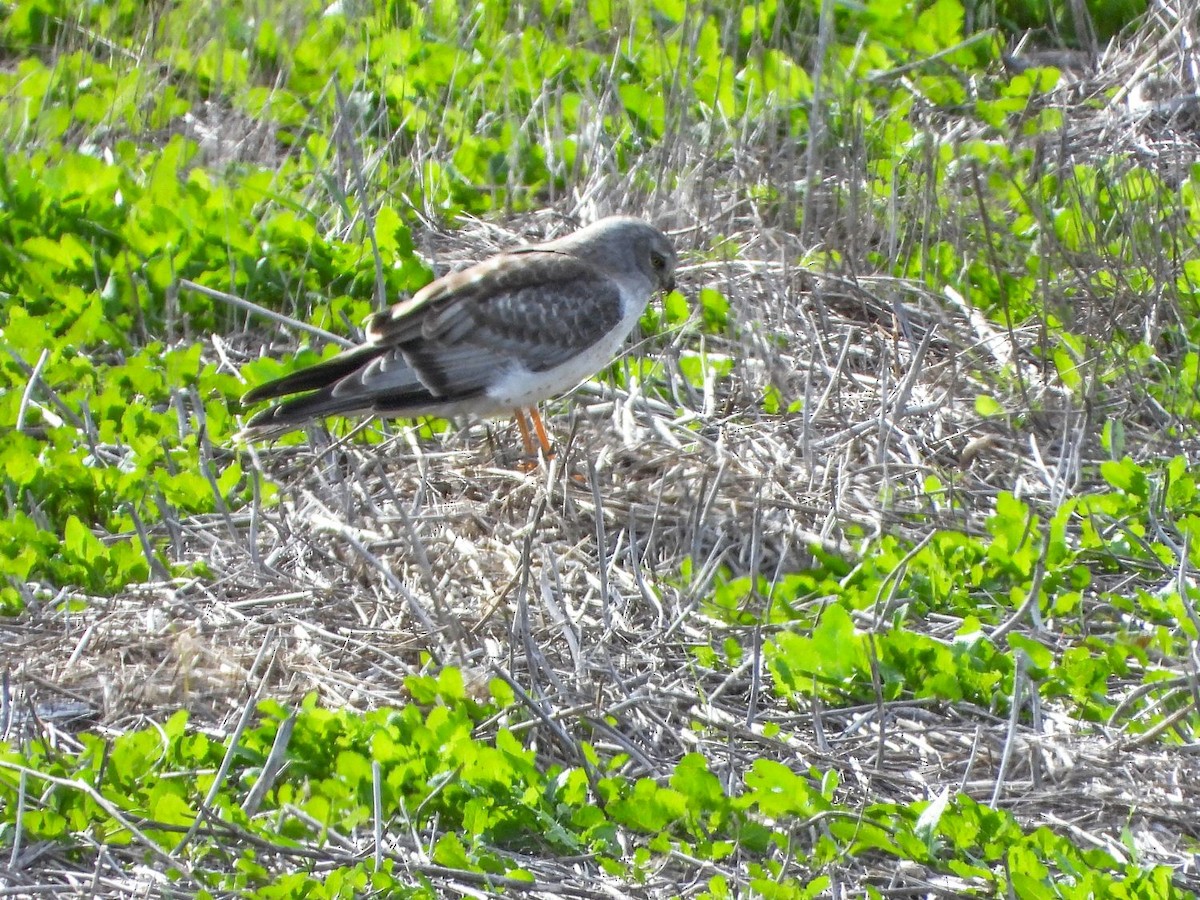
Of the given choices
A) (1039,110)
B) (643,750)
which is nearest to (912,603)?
(643,750)

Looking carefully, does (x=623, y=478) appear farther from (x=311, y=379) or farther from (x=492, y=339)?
(x=311, y=379)

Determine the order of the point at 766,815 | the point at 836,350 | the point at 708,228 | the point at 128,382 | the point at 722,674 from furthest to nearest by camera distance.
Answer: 1. the point at 708,228
2. the point at 836,350
3. the point at 128,382
4. the point at 722,674
5. the point at 766,815

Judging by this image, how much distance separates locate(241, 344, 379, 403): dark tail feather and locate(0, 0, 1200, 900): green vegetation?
0.82 feet

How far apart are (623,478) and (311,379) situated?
1013 mm

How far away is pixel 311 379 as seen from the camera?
4.90 meters

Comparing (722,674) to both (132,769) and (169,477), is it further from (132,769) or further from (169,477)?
(169,477)

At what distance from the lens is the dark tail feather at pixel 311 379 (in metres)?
4.85

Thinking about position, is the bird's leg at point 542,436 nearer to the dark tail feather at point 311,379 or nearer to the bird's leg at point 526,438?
the bird's leg at point 526,438

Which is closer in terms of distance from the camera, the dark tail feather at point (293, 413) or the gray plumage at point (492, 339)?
the dark tail feather at point (293, 413)

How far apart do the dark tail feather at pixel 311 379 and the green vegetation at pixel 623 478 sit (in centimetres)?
25

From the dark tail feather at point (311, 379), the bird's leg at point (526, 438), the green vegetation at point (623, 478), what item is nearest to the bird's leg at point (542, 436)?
the bird's leg at point (526, 438)

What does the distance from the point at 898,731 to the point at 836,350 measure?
216 cm

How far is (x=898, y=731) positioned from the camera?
12.3ft

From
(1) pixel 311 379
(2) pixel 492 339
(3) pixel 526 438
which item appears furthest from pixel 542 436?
(1) pixel 311 379
